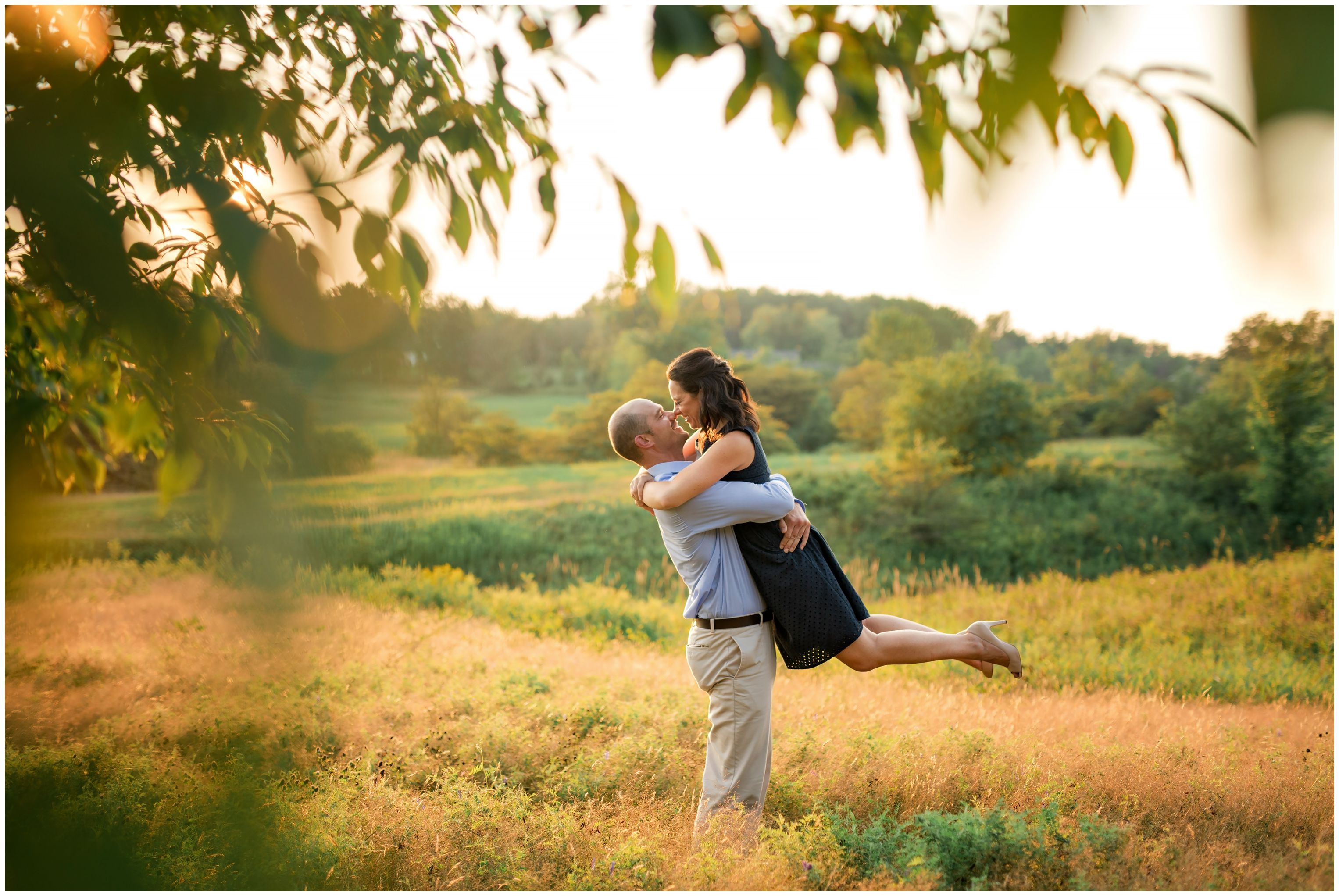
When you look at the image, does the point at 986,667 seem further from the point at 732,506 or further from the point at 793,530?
the point at 732,506

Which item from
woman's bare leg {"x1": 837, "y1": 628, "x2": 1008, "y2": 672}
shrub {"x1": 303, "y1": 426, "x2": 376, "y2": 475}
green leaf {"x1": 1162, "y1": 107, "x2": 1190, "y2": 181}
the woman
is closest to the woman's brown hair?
the woman

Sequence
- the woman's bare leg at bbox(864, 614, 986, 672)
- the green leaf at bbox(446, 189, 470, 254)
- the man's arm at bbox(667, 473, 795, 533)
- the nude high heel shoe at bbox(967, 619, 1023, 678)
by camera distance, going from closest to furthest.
Result: the green leaf at bbox(446, 189, 470, 254) < the man's arm at bbox(667, 473, 795, 533) < the nude high heel shoe at bbox(967, 619, 1023, 678) < the woman's bare leg at bbox(864, 614, 986, 672)

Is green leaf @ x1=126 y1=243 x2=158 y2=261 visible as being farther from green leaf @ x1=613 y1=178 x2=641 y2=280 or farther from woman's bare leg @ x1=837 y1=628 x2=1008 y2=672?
woman's bare leg @ x1=837 y1=628 x2=1008 y2=672

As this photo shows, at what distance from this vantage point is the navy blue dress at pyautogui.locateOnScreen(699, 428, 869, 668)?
296cm

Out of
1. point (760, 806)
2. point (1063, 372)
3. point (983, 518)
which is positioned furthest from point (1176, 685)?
point (1063, 372)

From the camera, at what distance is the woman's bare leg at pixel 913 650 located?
9.86ft

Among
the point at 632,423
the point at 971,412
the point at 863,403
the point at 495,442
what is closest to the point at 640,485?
the point at 632,423

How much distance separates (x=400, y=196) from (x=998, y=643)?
2716 mm

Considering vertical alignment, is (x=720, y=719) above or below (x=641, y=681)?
above

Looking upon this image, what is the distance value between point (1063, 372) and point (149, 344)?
68.4 feet

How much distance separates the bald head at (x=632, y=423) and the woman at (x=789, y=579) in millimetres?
122

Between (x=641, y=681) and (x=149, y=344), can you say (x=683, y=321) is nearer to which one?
(x=641, y=681)

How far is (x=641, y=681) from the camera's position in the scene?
17.4 feet

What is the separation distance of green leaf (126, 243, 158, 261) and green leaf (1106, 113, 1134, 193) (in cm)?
156
